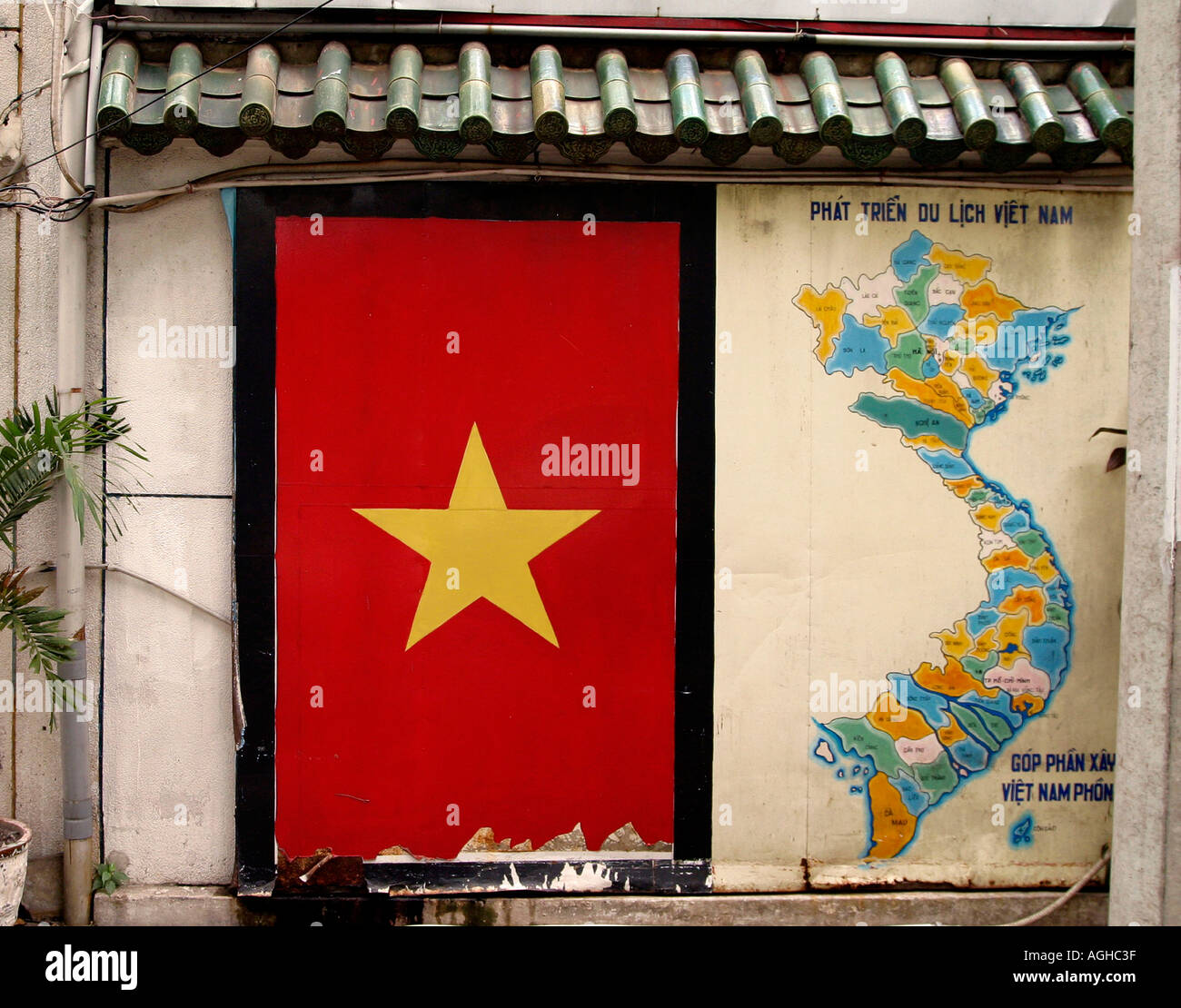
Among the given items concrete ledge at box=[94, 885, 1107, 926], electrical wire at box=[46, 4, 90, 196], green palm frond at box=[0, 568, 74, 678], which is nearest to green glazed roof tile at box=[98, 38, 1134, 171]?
electrical wire at box=[46, 4, 90, 196]

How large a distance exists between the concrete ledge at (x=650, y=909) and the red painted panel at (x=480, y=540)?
1.06ft

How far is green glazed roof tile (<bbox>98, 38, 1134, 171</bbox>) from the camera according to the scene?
446 cm

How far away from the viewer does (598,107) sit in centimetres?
465

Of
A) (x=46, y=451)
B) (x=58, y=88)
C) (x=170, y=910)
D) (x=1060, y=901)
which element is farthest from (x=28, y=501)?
(x=1060, y=901)

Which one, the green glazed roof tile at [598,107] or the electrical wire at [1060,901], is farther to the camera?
the electrical wire at [1060,901]

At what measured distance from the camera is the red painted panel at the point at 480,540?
495 cm

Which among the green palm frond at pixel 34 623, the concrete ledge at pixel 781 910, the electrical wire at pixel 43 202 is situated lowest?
the concrete ledge at pixel 781 910

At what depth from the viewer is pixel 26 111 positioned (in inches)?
192

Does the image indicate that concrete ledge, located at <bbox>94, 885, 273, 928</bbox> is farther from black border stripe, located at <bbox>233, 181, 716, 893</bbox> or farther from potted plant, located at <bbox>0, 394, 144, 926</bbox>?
potted plant, located at <bbox>0, 394, 144, 926</bbox>

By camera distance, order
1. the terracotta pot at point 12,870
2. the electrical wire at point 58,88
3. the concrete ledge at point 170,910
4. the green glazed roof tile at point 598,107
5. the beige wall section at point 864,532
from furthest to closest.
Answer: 1. the beige wall section at point 864,532
2. the concrete ledge at point 170,910
3. the electrical wire at point 58,88
4. the green glazed roof tile at point 598,107
5. the terracotta pot at point 12,870

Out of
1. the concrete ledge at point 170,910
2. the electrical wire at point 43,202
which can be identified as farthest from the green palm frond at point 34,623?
the electrical wire at point 43,202

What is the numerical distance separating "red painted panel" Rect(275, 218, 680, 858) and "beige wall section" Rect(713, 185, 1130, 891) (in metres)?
0.43

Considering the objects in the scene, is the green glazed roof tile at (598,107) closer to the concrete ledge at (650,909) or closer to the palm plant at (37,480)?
the palm plant at (37,480)
